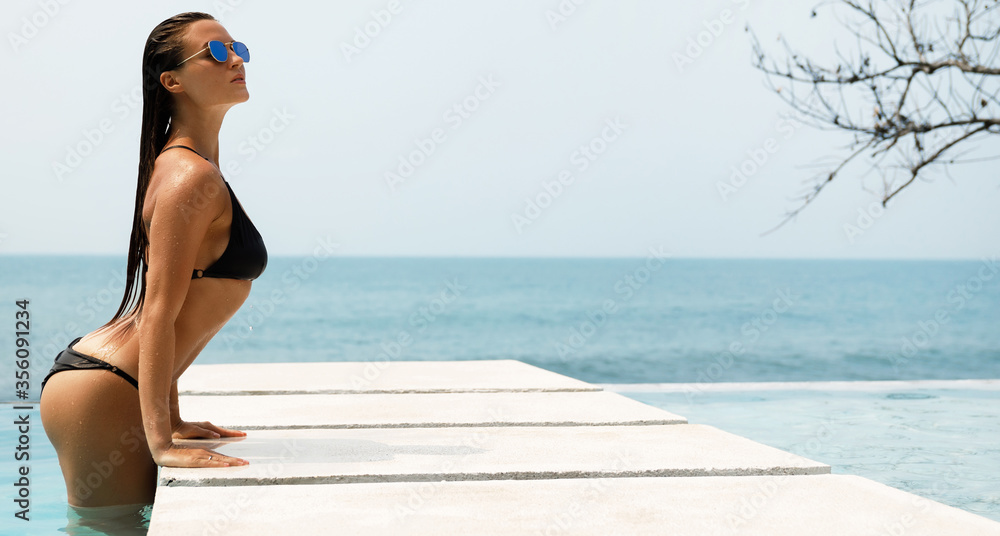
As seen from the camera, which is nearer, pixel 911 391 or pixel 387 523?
A: pixel 387 523

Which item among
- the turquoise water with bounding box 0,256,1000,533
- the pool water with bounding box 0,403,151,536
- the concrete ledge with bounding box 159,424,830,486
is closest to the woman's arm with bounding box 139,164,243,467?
the concrete ledge with bounding box 159,424,830,486

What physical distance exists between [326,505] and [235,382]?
10.2 feet

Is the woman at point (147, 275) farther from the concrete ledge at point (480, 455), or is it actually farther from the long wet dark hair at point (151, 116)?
the concrete ledge at point (480, 455)

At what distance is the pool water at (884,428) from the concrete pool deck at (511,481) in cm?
176

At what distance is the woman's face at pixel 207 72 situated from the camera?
8.53ft

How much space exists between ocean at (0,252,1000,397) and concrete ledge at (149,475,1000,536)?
16242 mm

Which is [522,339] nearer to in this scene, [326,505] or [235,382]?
[235,382]

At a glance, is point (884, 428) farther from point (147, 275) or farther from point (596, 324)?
point (596, 324)

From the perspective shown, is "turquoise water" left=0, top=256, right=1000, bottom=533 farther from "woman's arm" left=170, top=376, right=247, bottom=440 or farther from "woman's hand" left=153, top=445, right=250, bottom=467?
"woman's hand" left=153, top=445, right=250, bottom=467

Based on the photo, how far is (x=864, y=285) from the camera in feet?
172

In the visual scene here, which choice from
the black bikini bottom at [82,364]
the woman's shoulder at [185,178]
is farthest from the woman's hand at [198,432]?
the woman's shoulder at [185,178]

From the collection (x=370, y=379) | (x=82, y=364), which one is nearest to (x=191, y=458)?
(x=82, y=364)

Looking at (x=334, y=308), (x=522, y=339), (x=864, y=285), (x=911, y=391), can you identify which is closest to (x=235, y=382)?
(x=911, y=391)

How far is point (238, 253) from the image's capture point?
2643mm
